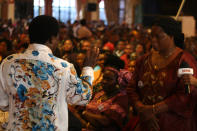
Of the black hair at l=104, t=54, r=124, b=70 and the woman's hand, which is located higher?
the woman's hand

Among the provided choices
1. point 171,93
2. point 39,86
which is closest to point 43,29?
point 39,86

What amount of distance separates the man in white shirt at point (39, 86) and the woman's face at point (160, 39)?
1004 mm

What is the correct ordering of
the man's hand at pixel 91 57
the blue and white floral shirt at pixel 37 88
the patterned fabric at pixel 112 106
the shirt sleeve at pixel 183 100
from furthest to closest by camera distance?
the patterned fabric at pixel 112 106 < the shirt sleeve at pixel 183 100 < the man's hand at pixel 91 57 < the blue and white floral shirt at pixel 37 88

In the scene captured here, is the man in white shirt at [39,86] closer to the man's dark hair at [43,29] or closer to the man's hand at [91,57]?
the man's dark hair at [43,29]

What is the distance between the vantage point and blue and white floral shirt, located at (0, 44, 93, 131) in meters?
2.36

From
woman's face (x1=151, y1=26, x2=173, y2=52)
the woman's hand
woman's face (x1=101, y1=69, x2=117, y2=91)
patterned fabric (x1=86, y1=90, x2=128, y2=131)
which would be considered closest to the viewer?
the woman's hand

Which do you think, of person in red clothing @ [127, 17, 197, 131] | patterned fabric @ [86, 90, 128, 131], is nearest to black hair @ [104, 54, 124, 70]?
patterned fabric @ [86, 90, 128, 131]

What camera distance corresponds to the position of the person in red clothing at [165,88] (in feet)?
9.88

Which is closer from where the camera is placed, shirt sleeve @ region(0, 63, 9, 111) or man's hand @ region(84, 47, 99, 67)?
shirt sleeve @ region(0, 63, 9, 111)

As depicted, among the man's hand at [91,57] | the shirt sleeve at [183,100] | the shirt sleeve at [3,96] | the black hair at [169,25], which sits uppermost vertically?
the black hair at [169,25]

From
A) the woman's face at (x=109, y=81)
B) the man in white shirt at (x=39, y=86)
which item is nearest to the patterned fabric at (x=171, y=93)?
the man in white shirt at (x=39, y=86)

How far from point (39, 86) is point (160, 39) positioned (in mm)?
1261

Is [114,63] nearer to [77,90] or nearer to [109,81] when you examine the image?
[109,81]

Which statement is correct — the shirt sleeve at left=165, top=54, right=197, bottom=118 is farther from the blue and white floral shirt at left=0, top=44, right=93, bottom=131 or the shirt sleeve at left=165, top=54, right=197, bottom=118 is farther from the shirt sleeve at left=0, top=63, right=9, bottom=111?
the shirt sleeve at left=0, top=63, right=9, bottom=111
